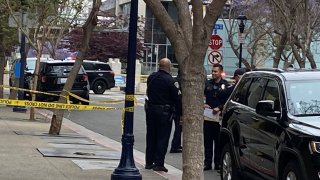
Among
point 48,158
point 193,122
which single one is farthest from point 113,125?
point 193,122

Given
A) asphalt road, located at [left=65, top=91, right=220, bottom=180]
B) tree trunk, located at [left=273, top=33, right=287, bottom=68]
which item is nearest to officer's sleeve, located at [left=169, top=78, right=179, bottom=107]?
asphalt road, located at [left=65, top=91, right=220, bottom=180]

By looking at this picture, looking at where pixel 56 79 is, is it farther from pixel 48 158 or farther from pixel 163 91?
pixel 163 91

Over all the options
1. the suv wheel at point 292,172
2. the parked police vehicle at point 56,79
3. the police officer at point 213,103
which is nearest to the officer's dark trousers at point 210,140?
the police officer at point 213,103

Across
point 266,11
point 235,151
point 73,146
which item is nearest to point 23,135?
point 73,146

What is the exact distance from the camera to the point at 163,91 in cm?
1127

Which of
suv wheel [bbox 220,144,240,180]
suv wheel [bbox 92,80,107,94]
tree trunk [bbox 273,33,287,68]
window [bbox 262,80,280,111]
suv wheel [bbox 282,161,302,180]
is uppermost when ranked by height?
tree trunk [bbox 273,33,287,68]

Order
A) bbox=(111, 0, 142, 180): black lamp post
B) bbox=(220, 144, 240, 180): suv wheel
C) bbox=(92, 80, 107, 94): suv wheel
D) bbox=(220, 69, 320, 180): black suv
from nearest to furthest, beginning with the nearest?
bbox=(220, 69, 320, 180): black suv < bbox=(111, 0, 142, 180): black lamp post < bbox=(220, 144, 240, 180): suv wheel < bbox=(92, 80, 107, 94): suv wheel

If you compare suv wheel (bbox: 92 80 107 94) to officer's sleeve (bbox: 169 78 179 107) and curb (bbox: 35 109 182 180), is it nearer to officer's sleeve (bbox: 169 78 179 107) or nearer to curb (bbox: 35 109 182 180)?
curb (bbox: 35 109 182 180)

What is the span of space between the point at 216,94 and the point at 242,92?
161 cm

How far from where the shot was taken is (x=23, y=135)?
50.9ft

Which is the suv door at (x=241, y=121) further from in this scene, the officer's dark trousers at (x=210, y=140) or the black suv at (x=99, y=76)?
the black suv at (x=99, y=76)

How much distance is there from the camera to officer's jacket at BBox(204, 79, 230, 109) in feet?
39.3

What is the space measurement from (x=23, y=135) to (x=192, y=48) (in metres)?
9.25

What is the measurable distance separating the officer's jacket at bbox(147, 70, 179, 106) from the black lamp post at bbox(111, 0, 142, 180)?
175 cm
